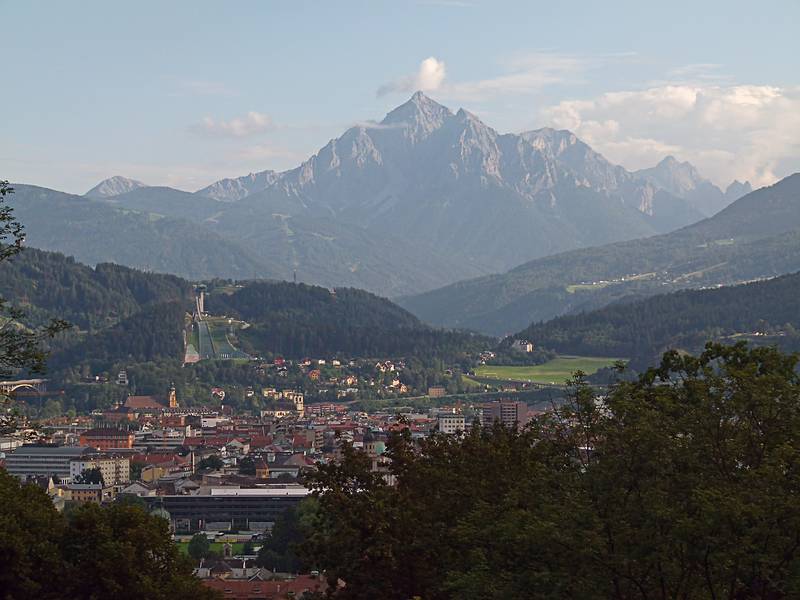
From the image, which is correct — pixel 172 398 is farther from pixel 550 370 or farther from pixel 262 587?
pixel 262 587

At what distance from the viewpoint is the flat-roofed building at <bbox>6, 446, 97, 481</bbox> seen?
107m

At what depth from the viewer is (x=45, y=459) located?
111 meters

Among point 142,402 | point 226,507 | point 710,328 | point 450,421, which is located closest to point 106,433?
point 450,421

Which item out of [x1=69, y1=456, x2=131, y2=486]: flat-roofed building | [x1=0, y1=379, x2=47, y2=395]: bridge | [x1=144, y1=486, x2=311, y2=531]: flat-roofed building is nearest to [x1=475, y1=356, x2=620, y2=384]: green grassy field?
[x1=0, y1=379, x2=47, y2=395]: bridge

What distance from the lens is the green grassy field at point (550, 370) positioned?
174 meters

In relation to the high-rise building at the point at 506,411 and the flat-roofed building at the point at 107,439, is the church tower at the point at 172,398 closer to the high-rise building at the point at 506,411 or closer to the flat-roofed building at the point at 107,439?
the flat-roofed building at the point at 107,439

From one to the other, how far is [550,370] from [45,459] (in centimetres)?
8426

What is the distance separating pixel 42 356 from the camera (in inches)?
954

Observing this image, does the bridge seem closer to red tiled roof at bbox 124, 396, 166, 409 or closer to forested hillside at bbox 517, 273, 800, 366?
red tiled roof at bbox 124, 396, 166, 409

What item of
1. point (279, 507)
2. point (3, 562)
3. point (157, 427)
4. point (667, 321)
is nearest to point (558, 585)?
point (3, 562)

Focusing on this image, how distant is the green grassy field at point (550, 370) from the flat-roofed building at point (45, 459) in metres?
67.2

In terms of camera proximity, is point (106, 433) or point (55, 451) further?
point (106, 433)

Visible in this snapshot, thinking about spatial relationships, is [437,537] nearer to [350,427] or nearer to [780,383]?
[780,383]

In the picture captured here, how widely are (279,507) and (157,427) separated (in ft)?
178
